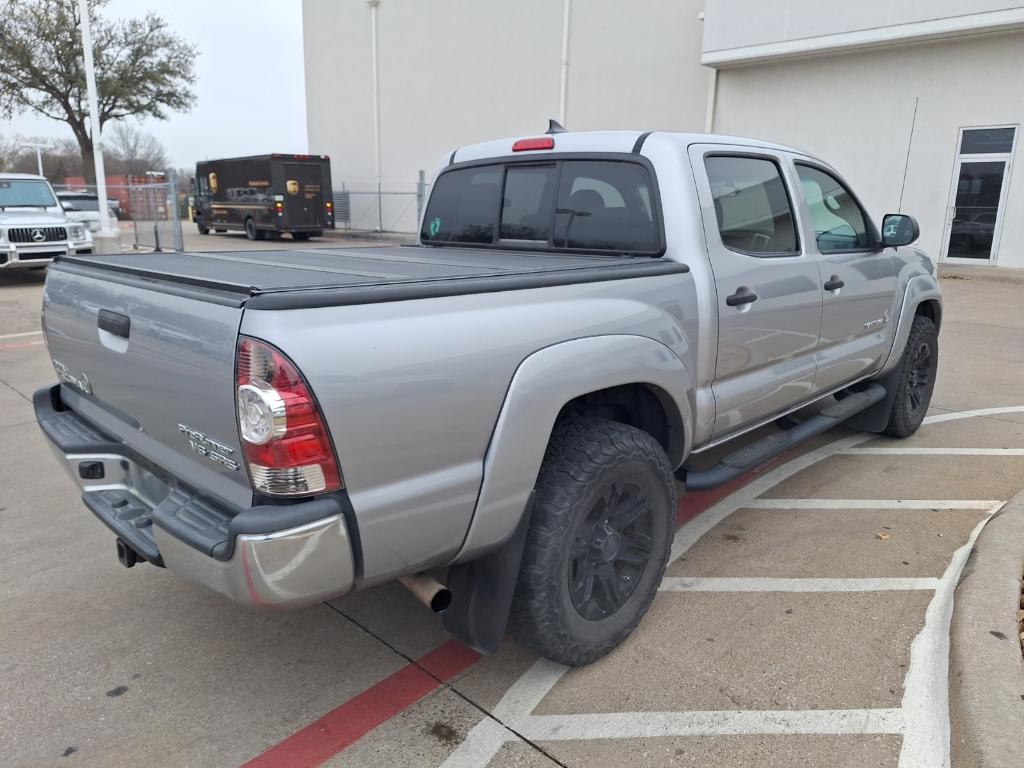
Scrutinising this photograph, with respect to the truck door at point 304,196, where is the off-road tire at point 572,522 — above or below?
below

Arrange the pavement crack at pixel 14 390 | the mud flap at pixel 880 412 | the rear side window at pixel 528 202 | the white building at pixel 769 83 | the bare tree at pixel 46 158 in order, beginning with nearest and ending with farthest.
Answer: the rear side window at pixel 528 202
the mud flap at pixel 880 412
the pavement crack at pixel 14 390
the white building at pixel 769 83
the bare tree at pixel 46 158

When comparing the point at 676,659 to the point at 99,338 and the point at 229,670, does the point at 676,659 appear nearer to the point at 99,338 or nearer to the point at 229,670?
the point at 229,670

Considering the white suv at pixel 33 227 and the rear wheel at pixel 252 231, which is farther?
the rear wheel at pixel 252 231

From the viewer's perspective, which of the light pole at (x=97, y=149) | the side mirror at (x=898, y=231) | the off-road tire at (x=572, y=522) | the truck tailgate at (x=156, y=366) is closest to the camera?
the truck tailgate at (x=156, y=366)

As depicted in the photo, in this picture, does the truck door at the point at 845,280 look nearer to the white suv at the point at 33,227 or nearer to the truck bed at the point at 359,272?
the truck bed at the point at 359,272

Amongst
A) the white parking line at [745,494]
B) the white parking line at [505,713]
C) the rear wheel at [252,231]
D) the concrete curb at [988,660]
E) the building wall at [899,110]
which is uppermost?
the building wall at [899,110]

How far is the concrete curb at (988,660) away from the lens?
2.27 meters

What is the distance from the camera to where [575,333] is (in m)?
2.52

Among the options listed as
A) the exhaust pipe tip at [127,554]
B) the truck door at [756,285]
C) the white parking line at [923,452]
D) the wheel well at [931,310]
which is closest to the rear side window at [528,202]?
the truck door at [756,285]

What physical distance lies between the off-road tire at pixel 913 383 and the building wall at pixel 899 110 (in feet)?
41.5

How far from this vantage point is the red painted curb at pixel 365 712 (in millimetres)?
2367

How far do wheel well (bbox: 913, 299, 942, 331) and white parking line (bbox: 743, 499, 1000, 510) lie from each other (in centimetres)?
151

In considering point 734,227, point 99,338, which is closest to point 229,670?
point 99,338

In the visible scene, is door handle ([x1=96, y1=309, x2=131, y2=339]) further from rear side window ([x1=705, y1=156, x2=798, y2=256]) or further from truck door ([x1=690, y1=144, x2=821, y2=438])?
rear side window ([x1=705, y1=156, x2=798, y2=256])
